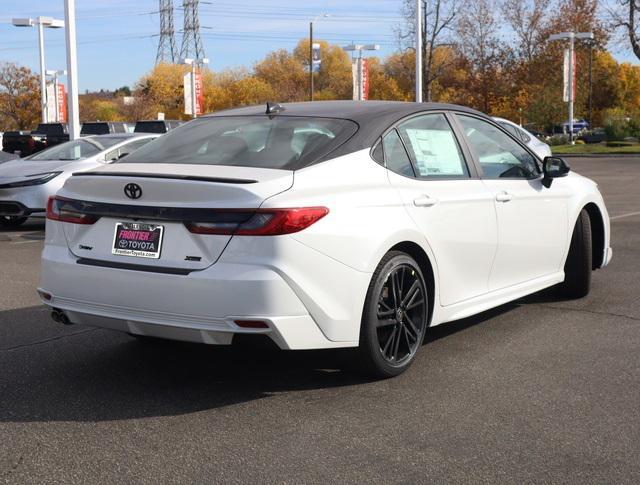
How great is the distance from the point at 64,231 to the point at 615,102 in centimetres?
7943

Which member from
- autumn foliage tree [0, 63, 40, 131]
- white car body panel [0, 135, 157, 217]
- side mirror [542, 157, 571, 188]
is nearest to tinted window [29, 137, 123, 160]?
white car body panel [0, 135, 157, 217]

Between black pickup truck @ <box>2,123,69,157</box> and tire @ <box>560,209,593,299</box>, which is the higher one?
black pickup truck @ <box>2,123,69,157</box>

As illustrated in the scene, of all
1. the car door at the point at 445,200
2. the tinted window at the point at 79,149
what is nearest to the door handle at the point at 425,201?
the car door at the point at 445,200

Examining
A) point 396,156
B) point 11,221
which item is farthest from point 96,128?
point 396,156

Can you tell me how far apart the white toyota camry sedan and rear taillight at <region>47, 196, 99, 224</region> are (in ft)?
0.04

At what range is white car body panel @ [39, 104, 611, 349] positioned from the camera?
4230 mm

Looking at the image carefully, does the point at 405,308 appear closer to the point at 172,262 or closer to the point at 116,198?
the point at 172,262

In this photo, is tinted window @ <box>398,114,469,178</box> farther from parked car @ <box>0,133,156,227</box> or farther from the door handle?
parked car @ <box>0,133,156,227</box>

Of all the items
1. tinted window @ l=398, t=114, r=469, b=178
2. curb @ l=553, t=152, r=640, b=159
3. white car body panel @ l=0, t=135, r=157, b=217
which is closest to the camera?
tinted window @ l=398, t=114, r=469, b=178

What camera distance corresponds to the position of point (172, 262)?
434 cm

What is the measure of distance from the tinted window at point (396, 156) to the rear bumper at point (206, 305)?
81 centimetres

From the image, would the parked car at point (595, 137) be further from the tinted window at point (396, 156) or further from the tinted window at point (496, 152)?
the tinted window at point (396, 156)

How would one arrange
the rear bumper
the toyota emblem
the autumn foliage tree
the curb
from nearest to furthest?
1. the rear bumper
2. the toyota emblem
3. the curb
4. the autumn foliage tree

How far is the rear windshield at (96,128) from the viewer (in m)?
36.1
